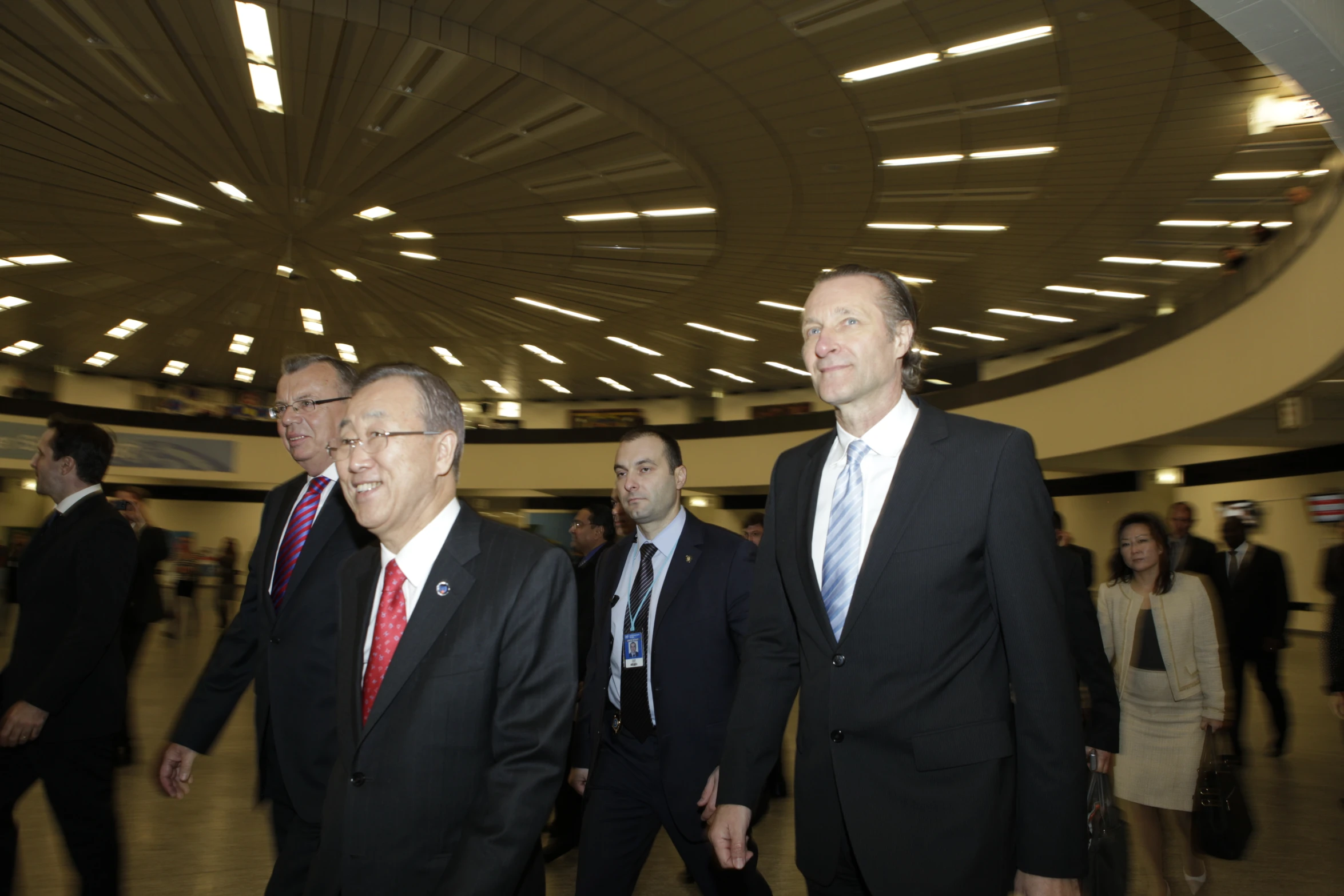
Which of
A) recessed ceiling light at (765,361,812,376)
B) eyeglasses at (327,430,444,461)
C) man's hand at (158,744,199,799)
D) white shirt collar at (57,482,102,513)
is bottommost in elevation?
man's hand at (158,744,199,799)

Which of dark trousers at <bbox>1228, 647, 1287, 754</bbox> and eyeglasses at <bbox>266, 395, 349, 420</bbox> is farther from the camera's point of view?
dark trousers at <bbox>1228, 647, 1287, 754</bbox>

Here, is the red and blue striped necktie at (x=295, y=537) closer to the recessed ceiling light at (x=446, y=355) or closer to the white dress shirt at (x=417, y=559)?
the white dress shirt at (x=417, y=559)

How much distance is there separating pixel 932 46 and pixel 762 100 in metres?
1.80

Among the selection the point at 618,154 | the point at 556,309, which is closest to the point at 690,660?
the point at 618,154

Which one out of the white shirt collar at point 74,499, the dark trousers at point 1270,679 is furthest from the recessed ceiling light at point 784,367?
the white shirt collar at point 74,499

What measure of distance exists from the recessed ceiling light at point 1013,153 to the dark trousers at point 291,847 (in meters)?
9.45

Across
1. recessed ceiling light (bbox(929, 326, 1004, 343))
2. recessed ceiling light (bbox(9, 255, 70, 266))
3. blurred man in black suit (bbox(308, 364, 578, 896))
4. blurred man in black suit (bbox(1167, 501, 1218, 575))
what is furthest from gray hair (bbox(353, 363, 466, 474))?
recessed ceiling light (bbox(929, 326, 1004, 343))

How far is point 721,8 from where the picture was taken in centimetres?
741

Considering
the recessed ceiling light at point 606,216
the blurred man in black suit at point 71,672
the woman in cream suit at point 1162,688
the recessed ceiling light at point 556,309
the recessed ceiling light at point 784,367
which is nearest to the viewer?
the blurred man in black suit at point 71,672

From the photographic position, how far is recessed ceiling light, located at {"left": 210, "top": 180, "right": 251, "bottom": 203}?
11438 mm

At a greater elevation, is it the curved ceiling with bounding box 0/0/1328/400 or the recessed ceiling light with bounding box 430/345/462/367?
the curved ceiling with bounding box 0/0/1328/400

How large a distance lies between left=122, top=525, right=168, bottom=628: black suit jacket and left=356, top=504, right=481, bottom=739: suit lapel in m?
4.47

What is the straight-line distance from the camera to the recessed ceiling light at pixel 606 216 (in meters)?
12.0

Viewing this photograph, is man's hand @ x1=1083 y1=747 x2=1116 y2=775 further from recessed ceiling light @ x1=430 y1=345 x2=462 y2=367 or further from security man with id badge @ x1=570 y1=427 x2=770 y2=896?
recessed ceiling light @ x1=430 y1=345 x2=462 y2=367
